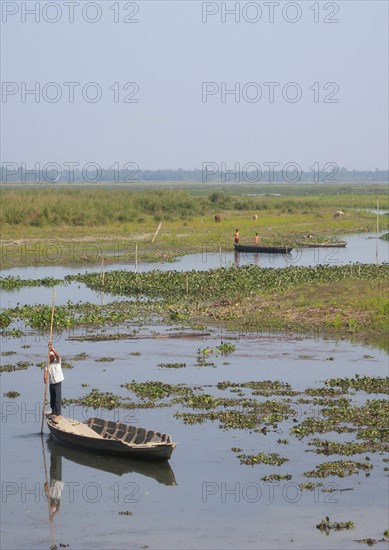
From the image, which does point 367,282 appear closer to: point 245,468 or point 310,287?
point 310,287

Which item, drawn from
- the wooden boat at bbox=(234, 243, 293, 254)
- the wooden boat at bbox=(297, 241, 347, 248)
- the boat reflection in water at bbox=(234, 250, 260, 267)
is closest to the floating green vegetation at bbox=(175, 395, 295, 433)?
the boat reflection in water at bbox=(234, 250, 260, 267)

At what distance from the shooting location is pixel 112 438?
761 inches

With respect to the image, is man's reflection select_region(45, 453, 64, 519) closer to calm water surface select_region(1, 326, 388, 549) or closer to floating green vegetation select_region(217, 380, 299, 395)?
calm water surface select_region(1, 326, 388, 549)

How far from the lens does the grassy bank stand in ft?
182

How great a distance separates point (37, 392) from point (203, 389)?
3.64m

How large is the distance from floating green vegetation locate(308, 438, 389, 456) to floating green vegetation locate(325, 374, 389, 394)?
14.2 feet

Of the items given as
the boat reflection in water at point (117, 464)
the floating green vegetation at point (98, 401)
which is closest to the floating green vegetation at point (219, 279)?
the floating green vegetation at point (98, 401)

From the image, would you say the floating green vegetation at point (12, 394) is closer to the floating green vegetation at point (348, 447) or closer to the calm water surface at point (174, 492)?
the calm water surface at point (174, 492)

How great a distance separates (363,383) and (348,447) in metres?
5.31

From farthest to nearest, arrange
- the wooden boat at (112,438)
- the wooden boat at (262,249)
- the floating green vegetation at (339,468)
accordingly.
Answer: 1. the wooden boat at (262,249)
2. the wooden boat at (112,438)
3. the floating green vegetation at (339,468)

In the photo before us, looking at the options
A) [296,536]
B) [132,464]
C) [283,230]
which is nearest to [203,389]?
[132,464]

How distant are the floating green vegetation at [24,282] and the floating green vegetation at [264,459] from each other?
78.8 ft

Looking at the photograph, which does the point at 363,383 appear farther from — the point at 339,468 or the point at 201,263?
the point at 201,263

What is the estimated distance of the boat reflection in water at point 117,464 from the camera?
18409mm
